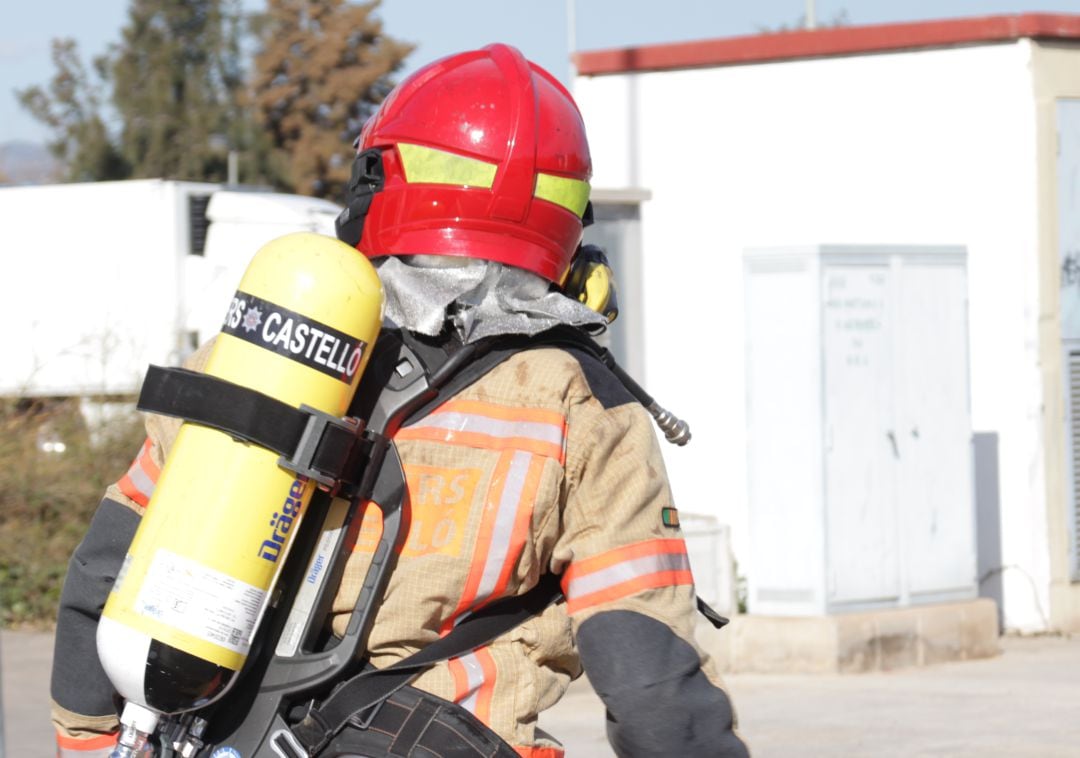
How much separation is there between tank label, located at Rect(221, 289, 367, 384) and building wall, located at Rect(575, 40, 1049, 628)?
7769 millimetres

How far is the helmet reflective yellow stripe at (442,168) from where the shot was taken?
7.65 feet

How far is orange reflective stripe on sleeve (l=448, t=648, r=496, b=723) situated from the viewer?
2.18 meters

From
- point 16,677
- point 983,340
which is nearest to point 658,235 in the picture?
point 983,340

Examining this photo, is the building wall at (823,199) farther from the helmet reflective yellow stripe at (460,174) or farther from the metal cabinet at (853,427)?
the helmet reflective yellow stripe at (460,174)

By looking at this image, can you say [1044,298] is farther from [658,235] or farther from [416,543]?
[416,543]

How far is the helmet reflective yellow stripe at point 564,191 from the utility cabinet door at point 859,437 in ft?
21.0

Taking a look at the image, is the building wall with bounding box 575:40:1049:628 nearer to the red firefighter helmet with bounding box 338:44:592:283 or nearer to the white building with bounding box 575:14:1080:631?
the white building with bounding box 575:14:1080:631

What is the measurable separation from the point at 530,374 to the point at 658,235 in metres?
8.56

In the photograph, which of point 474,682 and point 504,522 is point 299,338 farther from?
point 474,682

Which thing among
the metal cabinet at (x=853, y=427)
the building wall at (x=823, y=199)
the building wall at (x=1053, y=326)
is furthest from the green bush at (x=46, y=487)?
the building wall at (x=1053, y=326)

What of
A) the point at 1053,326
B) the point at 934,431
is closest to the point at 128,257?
the point at 934,431

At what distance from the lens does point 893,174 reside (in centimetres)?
1017

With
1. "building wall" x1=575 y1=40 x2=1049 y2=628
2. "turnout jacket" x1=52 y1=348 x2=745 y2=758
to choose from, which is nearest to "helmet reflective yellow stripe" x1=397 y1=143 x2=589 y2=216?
"turnout jacket" x1=52 y1=348 x2=745 y2=758

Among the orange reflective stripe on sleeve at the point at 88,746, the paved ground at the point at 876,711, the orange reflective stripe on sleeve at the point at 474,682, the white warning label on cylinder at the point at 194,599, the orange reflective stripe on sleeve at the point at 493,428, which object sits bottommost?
the paved ground at the point at 876,711
